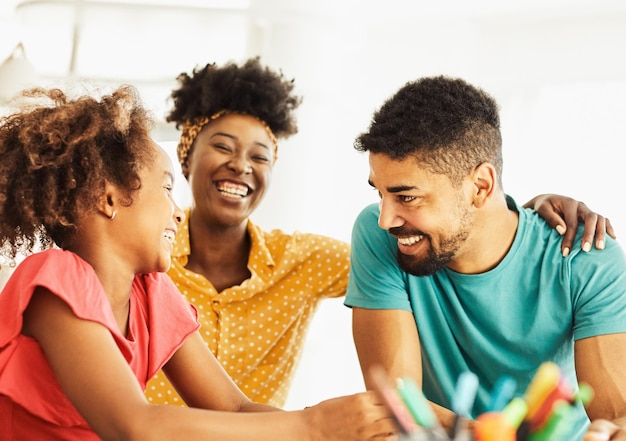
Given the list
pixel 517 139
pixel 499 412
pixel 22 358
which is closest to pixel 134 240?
pixel 22 358

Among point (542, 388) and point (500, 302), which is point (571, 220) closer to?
point (500, 302)

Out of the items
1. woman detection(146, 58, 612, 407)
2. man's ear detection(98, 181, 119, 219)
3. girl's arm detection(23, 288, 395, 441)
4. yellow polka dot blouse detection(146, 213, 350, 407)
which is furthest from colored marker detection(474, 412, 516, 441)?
yellow polka dot blouse detection(146, 213, 350, 407)

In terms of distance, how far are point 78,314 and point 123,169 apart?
0.89 feet

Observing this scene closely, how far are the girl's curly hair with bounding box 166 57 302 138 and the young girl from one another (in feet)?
2.92

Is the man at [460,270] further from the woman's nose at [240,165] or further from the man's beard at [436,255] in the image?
the woman's nose at [240,165]

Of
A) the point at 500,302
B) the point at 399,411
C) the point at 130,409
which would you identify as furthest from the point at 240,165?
the point at 399,411

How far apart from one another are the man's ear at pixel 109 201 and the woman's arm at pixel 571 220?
2.84 ft

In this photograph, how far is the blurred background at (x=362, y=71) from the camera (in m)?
3.01

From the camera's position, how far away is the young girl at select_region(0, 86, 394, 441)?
1.04m

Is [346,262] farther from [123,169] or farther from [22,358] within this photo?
[22,358]

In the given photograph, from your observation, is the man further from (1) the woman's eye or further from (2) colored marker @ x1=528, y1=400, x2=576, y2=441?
(2) colored marker @ x1=528, y1=400, x2=576, y2=441

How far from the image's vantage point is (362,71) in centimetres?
338

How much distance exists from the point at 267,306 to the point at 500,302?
613 mm

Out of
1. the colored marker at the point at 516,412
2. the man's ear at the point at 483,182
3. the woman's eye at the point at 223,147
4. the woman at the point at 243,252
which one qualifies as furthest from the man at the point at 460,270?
the colored marker at the point at 516,412
